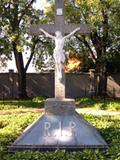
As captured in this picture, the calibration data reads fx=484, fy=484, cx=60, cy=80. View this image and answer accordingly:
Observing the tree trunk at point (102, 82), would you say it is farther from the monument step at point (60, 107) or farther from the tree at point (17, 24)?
the monument step at point (60, 107)

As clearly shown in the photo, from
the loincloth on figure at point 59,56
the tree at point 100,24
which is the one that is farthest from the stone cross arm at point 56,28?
the tree at point 100,24

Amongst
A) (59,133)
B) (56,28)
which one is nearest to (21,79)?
(56,28)

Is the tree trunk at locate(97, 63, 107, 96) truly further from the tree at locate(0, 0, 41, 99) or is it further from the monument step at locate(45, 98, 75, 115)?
the monument step at locate(45, 98, 75, 115)

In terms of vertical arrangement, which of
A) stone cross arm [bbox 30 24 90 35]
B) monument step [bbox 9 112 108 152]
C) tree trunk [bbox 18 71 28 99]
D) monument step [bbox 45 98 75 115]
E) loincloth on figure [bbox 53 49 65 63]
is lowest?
tree trunk [bbox 18 71 28 99]

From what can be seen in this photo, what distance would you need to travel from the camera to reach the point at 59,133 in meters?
10.4

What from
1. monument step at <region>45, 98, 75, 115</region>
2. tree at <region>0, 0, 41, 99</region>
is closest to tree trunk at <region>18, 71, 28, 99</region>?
tree at <region>0, 0, 41, 99</region>

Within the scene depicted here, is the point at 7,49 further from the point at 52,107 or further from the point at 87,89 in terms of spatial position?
the point at 52,107

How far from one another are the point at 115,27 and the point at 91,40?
11.6 feet

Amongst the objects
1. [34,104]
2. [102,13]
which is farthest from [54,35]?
[102,13]

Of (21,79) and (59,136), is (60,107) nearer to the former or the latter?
(59,136)

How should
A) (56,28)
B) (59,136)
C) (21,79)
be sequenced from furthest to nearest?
(21,79) < (56,28) < (59,136)

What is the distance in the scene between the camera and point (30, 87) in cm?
3478

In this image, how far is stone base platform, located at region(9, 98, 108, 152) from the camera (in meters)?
10.1

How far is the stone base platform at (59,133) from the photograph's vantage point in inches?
399
